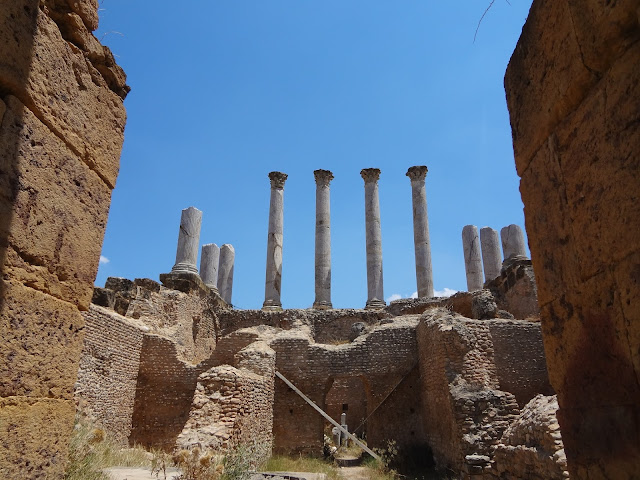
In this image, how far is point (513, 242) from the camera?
2417 cm

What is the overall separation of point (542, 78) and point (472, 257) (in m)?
25.6

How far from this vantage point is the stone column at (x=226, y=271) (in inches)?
1145

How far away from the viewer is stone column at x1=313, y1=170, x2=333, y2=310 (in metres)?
25.7

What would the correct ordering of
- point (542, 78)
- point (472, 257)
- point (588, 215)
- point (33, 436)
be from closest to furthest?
point (588, 215)
point (33, 436)
point (542, 78)
point (472, 257)

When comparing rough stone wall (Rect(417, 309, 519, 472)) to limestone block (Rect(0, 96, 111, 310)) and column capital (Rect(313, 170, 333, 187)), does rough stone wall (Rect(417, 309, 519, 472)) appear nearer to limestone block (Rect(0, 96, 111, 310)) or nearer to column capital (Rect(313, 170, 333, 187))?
limestone block (Rect(0, 96, 111, 310))

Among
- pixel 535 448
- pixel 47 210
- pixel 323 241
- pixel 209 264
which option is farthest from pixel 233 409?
pixel 323 241

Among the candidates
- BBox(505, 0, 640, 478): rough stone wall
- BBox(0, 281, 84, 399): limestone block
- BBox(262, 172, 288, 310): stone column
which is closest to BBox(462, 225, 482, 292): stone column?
BBox(262, 172, 288, 310): stone column

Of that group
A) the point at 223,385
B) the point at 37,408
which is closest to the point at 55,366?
the point at 37,408

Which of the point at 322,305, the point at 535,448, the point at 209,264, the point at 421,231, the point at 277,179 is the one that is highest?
the point at 277,179

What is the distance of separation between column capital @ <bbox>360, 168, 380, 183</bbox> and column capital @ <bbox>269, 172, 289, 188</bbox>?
15.8ft

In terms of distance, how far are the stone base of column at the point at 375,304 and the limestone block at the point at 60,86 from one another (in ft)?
70.3

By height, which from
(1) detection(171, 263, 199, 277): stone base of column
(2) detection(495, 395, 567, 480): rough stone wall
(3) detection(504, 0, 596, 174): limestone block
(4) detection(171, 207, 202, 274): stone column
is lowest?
(2) detection(495, 395, 567, 480): rough stone wall

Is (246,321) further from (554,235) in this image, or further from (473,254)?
(554,235)

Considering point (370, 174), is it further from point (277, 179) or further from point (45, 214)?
point (45, 214)
